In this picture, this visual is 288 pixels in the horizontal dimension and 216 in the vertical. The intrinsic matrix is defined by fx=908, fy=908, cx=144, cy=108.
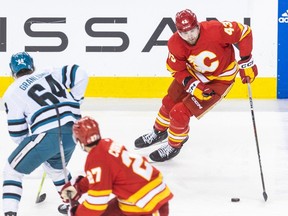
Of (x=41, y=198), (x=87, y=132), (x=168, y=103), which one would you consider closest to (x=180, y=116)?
(x=168, y=103)

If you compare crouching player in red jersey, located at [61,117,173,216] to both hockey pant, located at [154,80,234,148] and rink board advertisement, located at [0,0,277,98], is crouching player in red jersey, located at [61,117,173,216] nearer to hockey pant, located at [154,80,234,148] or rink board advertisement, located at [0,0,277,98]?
hockey pant, located at [154,80,234,148]

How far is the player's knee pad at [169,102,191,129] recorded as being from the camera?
5.91m

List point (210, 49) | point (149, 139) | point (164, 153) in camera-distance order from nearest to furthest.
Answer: point (210, 49), point (164, 153), point (149, 139)

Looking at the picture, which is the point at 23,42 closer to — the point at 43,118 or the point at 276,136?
the point at 276,136

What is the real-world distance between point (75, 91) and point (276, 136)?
7.91 feet

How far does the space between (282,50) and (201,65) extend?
8.77 ft

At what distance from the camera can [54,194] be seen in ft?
18.1

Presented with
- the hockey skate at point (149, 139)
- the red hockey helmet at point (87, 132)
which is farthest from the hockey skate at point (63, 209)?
the hockey skate at point (149, 139)

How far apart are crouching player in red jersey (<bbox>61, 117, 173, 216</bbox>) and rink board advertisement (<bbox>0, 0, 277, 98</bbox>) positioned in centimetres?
442

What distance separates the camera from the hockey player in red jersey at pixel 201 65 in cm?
574

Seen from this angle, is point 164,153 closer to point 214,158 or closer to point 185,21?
point 214,158

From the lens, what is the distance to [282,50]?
27.8ft

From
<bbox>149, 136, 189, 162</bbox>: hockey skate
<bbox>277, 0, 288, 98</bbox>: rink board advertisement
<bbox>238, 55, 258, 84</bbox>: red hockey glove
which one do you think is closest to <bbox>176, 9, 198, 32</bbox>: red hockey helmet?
<bbox>238, 55, 258, 84</bbox>: red hockey glove

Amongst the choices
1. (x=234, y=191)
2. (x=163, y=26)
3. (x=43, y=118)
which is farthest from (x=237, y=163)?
(x=163, y=26)
